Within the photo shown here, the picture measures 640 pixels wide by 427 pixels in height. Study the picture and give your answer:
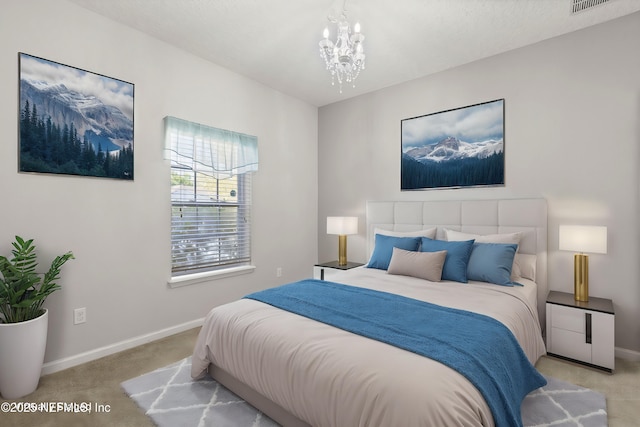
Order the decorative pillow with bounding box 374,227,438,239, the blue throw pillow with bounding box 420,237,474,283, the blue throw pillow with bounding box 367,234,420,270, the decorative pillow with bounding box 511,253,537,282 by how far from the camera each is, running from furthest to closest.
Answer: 1. the decorative pillow with bounding box 374,227,438,239
2. the blue throw pillow with bounding box 367,234,420,270
3. the decorative pillow with bounding box 511,253,537,282
4. the blue throw pillow with bounding box 420,237,474,283

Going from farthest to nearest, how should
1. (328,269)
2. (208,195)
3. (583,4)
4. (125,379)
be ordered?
(328,269) → (208,195) → (583,4) → (125,379)

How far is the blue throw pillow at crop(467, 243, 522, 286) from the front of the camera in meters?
2.64

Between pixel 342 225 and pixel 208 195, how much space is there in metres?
1.63

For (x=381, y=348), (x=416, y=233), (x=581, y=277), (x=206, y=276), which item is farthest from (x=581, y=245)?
(x=206, y=276)

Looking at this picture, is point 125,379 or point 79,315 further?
point 79,315

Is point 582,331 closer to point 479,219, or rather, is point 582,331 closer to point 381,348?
point 479,219

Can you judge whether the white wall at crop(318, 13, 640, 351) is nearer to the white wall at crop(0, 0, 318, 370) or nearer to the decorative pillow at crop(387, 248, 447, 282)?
the decorative pillow at crop(387, 248, 447, 282)

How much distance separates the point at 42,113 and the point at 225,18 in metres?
1.58

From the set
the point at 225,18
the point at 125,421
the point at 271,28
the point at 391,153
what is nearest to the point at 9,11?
the point at 225,18

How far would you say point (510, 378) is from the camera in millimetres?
1563

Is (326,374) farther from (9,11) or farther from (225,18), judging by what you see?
(9,11)

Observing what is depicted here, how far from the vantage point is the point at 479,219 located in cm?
322

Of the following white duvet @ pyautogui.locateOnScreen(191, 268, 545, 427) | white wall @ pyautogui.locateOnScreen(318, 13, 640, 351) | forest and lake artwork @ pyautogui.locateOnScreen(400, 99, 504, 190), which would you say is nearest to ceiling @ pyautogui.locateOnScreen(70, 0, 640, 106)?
white wall @ pyautogui.locateOnScreen(318, 13, 640, 351)

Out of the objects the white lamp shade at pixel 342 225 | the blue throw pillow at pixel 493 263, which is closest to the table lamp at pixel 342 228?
the white lamp shade at pixel 342 225
